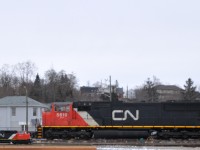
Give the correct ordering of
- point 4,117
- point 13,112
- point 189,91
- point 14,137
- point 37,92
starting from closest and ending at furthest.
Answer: point 14,137, point 4,117, point 13,112, point 189,91, point 37,92

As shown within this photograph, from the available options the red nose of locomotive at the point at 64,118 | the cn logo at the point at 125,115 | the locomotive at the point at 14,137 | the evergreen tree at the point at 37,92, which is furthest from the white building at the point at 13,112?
the evergreen tree at the point at 37,92

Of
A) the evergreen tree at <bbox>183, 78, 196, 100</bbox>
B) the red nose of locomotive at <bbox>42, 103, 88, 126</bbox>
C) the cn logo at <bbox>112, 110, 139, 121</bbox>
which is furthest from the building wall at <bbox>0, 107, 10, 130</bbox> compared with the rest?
the evergreen tree at <bbox>183, 78, 196, 100</bbox>

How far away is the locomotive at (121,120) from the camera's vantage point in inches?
1085

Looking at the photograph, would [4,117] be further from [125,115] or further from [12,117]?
[125,115]

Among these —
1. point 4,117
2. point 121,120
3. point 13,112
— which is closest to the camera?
point 121,120

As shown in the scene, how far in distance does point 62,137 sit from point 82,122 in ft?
5.90

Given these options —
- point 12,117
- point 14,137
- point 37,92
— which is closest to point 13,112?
point 12,117

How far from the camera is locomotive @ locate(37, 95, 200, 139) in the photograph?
27562 mm

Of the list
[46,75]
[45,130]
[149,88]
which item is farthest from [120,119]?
[46,75]

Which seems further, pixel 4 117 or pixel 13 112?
pixel 13 112

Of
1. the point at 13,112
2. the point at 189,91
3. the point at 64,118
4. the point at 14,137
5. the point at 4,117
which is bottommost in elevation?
the point at 14,137

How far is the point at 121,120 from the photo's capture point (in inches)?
1114

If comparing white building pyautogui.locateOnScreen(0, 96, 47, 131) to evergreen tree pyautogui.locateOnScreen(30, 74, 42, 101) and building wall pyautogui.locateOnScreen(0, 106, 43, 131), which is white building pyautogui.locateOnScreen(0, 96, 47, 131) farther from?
evergreen tree pyautogui.locateOnScreen(30, 74, 42, 101)

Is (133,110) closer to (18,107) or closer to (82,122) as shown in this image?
(82,122)
